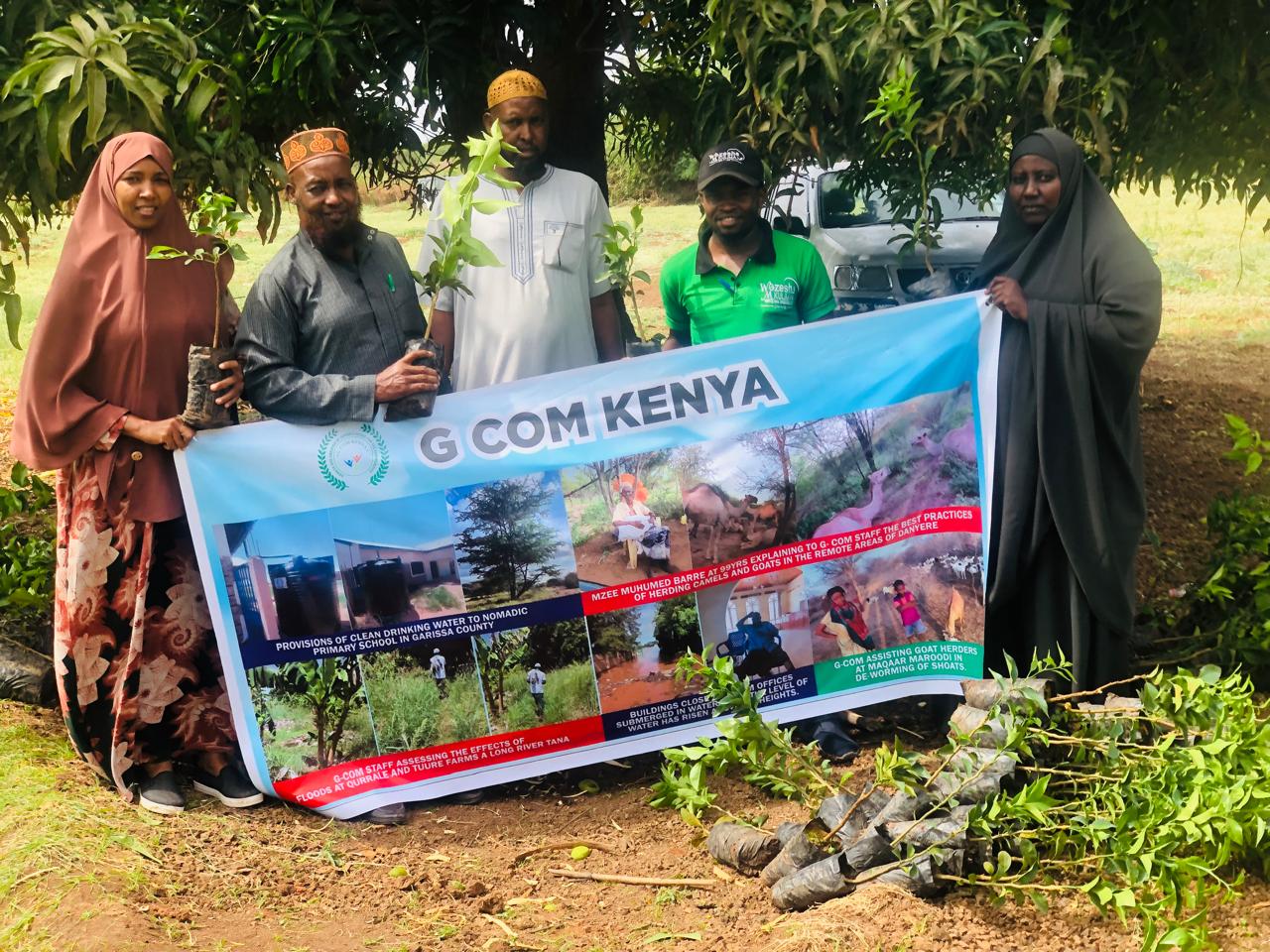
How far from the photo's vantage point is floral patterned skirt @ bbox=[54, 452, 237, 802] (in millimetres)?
3496

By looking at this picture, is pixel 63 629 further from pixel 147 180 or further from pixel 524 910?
pixel 524 910

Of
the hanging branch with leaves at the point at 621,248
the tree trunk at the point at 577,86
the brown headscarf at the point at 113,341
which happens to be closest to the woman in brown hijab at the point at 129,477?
the brown headscarf at the point at 113,341

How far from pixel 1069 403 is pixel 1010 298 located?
0.35 meters

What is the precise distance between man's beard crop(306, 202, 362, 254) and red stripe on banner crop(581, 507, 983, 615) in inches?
48.8

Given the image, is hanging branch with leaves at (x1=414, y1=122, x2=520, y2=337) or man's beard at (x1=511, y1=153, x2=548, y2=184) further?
man's beard at (x1=511, y1=153, x2=548, y2=184)

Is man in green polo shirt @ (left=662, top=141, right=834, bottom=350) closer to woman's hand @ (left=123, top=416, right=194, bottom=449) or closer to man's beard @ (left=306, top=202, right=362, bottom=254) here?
man's beard @ (left=306, top=202, right=362, bottom=254)

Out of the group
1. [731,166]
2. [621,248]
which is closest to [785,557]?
[621,248]

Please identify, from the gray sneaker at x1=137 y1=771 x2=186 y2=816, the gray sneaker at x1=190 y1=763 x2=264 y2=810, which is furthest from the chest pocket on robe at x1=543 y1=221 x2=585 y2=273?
the gray sneaker at x1=137 y1=771 x2=186 y2=816

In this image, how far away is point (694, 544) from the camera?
11.9ft

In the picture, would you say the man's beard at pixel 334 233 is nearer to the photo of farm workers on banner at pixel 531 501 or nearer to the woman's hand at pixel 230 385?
the photo of farm workers on banner at pixel 531 501

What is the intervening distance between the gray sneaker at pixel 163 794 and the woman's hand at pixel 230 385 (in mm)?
1157

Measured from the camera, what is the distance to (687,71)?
5766 millimetres

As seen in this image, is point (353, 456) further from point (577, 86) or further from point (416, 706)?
point (577, 86)

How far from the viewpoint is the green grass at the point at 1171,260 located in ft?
33.3
